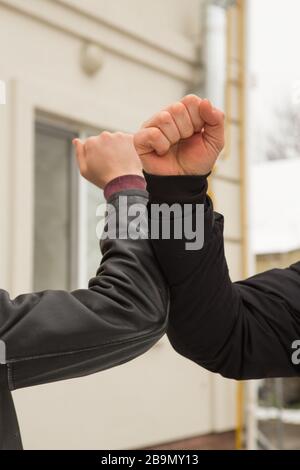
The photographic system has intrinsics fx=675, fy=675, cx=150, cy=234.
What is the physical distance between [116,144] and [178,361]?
3027 mm

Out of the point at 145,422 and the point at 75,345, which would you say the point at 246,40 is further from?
the point at 75,345

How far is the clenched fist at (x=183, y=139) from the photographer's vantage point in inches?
20.6

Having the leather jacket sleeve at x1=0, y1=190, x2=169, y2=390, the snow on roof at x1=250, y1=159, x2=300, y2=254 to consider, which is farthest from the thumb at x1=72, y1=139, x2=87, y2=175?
the snow on roof at x1=250, y1=159, x2=300, y2=254

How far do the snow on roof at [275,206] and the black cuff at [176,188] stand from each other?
107 inches

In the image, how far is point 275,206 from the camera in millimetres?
3660

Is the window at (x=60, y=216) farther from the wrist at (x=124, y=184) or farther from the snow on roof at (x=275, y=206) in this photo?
the wrist at (x=124, y=184)

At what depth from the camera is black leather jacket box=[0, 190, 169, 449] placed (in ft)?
1.66

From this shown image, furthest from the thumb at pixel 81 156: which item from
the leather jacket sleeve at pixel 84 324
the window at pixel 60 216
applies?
the window at pixel 60 216

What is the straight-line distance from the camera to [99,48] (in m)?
3.12

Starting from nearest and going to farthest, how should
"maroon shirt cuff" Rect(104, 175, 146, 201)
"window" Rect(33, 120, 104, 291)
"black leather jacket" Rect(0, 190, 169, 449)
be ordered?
"black leather jacket" Rect(0, 190, 169, 449) → "maroon shirt cuff" Rect(104, 175, 146, 201) → "window" Rect(33, 120, 104, 291)

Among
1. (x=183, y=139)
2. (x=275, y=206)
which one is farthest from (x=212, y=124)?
(x=275, y=206)

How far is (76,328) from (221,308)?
17 centimetres

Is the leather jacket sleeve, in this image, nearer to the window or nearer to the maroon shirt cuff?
the maroon shirt cuff

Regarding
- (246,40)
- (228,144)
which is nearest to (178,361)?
(228,144)
